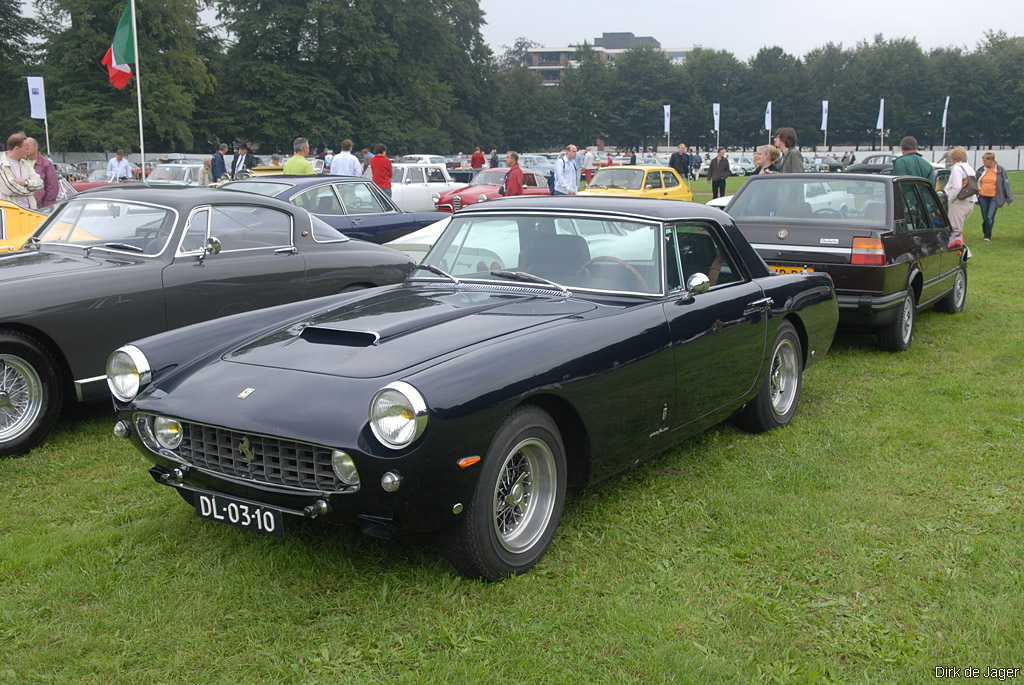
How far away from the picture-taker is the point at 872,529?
4148 millimetres

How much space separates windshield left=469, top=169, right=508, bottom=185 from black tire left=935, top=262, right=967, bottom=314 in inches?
552

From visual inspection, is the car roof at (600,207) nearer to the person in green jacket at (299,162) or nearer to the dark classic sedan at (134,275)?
the dark classic sedan at (134,275)

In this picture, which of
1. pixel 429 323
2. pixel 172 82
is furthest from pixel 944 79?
pixel 429 323

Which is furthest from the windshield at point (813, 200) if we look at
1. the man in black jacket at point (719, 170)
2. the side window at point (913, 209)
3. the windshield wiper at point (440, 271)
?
the man in black jacket at point (719, 170)

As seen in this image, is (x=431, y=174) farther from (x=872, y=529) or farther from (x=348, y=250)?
(x=872, y=529)

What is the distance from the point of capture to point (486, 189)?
2084cm

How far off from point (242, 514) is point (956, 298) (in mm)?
8739

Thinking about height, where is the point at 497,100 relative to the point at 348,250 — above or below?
above

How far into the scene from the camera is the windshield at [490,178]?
22.4 m

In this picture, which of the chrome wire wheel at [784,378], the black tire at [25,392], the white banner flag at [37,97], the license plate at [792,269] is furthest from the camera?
the white banner flag at [37,97]

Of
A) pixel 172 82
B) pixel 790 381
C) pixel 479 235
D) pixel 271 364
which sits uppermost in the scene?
pixel 172 82

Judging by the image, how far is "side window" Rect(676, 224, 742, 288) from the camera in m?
4.86

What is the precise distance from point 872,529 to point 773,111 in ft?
318

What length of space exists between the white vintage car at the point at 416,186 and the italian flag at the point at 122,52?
5972 mm
